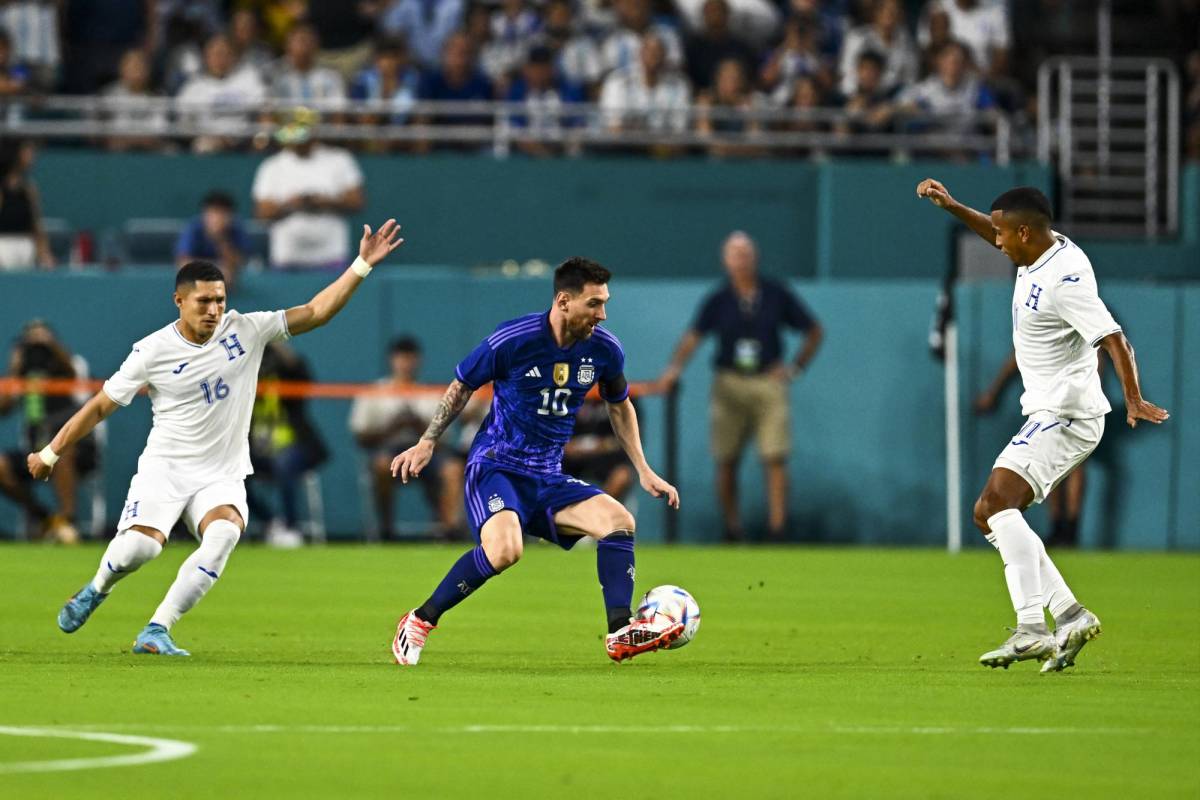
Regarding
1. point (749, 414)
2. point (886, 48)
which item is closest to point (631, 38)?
point (886, 48)

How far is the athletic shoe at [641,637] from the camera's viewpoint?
1045cm

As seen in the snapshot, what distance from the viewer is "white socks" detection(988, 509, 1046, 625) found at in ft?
34.9

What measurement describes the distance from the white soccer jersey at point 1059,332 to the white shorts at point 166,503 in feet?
13.2

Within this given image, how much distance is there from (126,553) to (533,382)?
7.22 feet

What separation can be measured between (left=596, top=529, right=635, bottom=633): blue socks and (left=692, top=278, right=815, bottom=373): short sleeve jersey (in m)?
10.3

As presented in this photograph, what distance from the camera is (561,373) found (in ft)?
36.1

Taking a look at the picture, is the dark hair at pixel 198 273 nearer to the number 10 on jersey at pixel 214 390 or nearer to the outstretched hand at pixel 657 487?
the number 10 on jersey at pixel 214 390

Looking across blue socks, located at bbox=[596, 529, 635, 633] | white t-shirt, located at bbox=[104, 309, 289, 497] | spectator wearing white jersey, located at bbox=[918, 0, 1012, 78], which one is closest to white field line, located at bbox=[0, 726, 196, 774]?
blue socks, located at bbox=[596, 529, 635, 633]

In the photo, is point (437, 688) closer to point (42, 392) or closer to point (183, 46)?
point (42, 392)

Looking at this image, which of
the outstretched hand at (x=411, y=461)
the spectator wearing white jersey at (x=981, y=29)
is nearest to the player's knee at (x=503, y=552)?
the outstretched hand at (x=411, y=461)

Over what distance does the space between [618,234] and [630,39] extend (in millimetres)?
2066

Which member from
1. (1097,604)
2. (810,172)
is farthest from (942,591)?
(810,172)

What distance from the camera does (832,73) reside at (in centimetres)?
2402

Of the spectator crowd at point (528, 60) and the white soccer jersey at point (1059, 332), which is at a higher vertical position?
the spectator crowd at point (528, 60)
